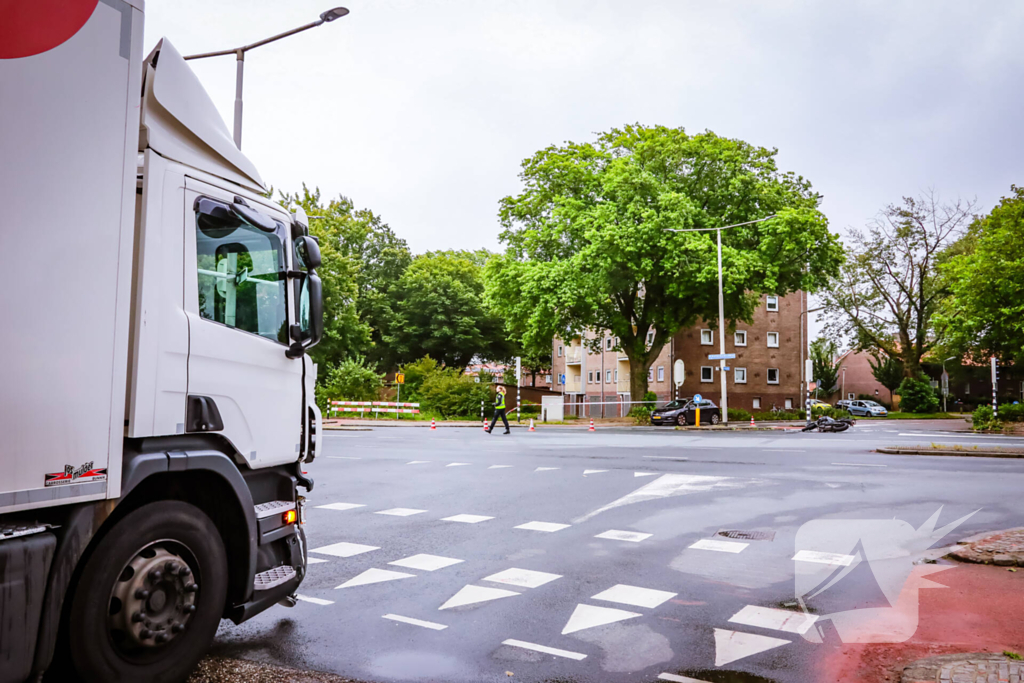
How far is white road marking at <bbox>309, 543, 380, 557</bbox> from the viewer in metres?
7.27

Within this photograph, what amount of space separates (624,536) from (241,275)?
16.9 feet

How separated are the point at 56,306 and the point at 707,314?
36208 millimetres

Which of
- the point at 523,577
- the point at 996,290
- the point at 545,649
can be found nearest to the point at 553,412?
the point at 996,290

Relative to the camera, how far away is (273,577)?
4.55 metres

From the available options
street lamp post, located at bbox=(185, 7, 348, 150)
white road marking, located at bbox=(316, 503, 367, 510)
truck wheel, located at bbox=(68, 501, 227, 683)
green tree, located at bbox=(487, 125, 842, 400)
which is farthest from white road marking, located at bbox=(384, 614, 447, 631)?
green tree, located at bbox=(487, 125, 842, 400)

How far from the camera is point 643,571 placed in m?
6.68

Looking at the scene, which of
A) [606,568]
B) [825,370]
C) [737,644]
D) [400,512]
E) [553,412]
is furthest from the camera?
[825,370]

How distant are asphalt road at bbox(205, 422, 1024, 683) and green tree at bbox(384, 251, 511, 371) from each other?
41265 mm

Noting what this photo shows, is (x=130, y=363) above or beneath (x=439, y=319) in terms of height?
beneath

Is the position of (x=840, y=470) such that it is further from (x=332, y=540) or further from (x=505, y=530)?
(x=332, y=540)

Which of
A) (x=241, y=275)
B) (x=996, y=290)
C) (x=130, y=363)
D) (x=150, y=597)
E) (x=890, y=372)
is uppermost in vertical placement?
(x=996, y=290)

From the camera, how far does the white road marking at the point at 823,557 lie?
7000 mm

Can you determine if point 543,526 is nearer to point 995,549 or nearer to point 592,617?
point 592,617

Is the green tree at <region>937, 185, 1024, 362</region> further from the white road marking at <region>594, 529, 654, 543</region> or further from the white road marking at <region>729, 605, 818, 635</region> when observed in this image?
the white road marking at <region>729, 605, 818, 635</region>
